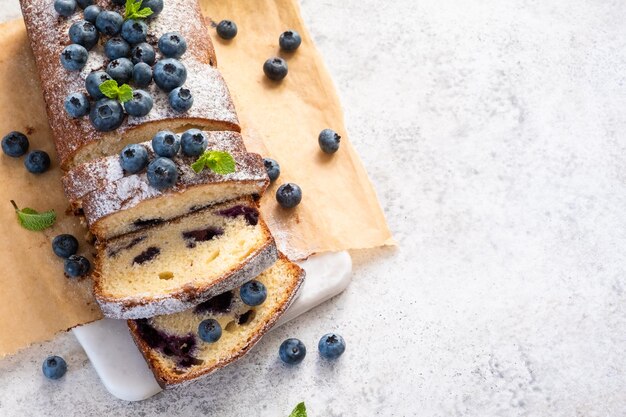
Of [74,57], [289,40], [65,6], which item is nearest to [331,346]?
[289,40]

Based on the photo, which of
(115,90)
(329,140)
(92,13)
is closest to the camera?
(115,90)

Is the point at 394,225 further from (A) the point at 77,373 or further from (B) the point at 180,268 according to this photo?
(A) the point at 77,373

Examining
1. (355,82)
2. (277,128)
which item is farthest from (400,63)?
(277,128)

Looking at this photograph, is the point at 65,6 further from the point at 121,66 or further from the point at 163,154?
the point at 163,154

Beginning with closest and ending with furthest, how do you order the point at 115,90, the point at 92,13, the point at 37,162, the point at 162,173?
the point at 162,173
the point at 115,90
the point at 92,13
the point at 37,162

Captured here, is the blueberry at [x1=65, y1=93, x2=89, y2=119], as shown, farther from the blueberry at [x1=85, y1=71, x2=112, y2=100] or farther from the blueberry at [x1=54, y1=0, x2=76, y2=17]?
the blueberry at [x1=54, y1=0, x2=76, y2=17]

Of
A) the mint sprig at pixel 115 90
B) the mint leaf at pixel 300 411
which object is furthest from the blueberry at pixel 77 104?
the mint leaf at pixel 300 411
